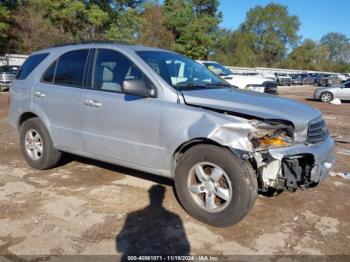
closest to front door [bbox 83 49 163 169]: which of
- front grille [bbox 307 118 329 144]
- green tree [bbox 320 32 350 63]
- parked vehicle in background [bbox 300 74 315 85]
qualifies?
front grille [bbox 307 118 329 144]

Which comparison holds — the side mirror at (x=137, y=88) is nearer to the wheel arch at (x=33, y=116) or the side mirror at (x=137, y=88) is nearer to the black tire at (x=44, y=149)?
the wheel arch at (x=33, y=116)

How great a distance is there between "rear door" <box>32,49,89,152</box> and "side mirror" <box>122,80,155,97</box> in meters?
0.95

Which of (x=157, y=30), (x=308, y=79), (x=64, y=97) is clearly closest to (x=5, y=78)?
(x=64, y=97)

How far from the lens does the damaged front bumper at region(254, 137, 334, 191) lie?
12.2 ft

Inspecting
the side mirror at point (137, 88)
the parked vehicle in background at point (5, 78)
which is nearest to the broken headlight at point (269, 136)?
the side mirror at point (137, 88)

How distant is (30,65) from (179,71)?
8.16 feet

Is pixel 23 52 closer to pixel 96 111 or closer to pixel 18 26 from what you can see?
pixel 18 26

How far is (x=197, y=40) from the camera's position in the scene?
50.2m

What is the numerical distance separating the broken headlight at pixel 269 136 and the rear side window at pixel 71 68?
2.44 meters

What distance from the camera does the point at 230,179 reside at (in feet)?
12.3

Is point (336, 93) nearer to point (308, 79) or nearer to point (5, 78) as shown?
point (5, 78)

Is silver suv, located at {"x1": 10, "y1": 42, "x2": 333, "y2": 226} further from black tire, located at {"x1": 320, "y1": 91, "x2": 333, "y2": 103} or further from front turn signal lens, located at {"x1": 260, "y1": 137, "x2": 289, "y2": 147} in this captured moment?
black tire, located at {"x1": 320, "y1": 91, "x2": 333, "y2": 103}

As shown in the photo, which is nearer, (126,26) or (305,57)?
(126,26)

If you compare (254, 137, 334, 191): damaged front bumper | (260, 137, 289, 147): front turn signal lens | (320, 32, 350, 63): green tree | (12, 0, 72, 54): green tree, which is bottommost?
(254, 137, 334, 191): damaged front bumper
